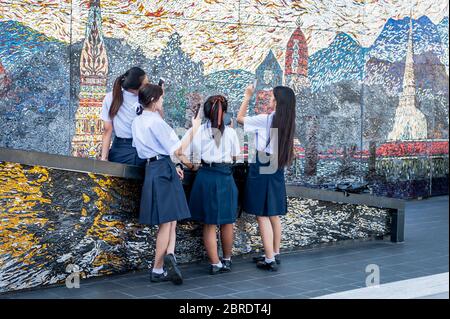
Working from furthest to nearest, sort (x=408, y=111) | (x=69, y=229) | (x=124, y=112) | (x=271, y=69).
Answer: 1. (x=408, y=111)
2. (x=271, y=69)
3. (x=124, y=112)
4. (x=69, y=229)

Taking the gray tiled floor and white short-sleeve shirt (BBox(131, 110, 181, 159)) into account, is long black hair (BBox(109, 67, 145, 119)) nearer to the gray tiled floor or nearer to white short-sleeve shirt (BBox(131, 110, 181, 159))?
white short-sleeve shirt (BBox(131, 110, 181, 159))

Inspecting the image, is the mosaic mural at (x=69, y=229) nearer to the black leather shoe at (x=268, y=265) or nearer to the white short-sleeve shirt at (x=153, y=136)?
the white short-sleeve shirt at (x=153, y=136)

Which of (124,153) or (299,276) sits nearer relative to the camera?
(124,153)

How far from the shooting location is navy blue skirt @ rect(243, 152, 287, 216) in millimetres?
7445

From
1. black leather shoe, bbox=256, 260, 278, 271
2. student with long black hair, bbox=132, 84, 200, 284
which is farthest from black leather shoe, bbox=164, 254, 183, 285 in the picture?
black leather shoe, bbox=256, 260, 278, 271

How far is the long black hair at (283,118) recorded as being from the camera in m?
7.30

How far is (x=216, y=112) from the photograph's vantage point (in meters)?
7.01

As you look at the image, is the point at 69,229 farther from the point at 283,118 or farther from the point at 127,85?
the point at 283,118

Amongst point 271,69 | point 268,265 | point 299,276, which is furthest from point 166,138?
point 271,69

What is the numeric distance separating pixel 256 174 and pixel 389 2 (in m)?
6.56

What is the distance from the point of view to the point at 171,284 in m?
6.70

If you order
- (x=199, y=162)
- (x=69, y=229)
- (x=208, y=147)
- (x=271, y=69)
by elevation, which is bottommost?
(x=69, y=229)

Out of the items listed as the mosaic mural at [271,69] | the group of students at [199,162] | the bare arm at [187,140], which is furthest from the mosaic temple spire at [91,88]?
the bare arm at [187,140]

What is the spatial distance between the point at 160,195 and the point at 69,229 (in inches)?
32.2
